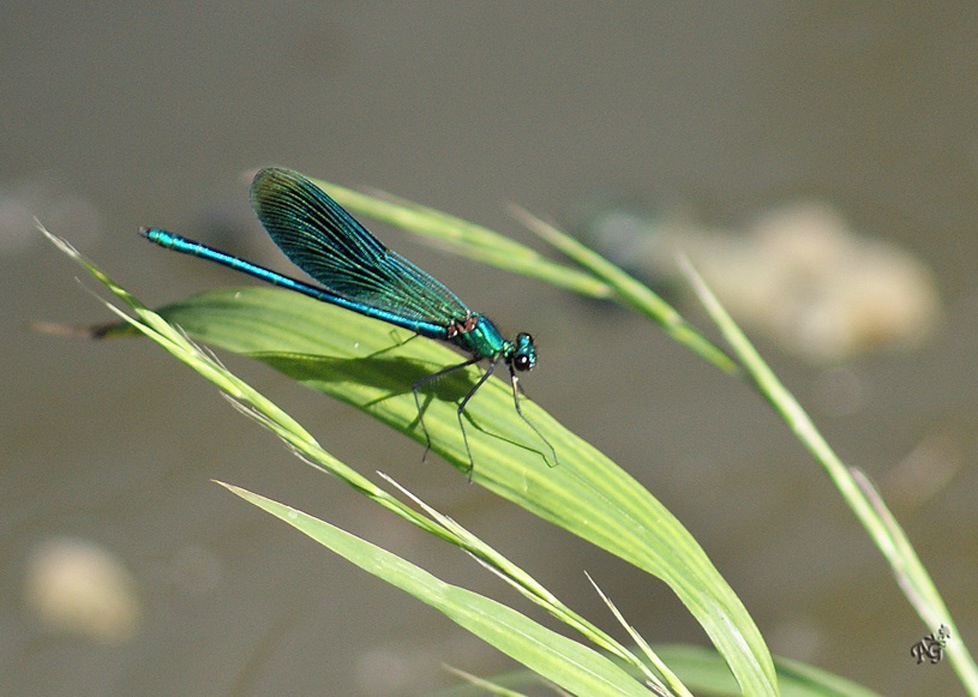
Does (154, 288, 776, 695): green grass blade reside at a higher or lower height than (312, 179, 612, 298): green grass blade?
lower

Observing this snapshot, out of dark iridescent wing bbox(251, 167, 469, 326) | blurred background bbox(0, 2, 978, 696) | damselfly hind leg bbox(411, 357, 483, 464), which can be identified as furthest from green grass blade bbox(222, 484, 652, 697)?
blurred background bbox(0, 2, 978, 696)

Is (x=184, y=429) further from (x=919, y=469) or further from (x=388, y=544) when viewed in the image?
(x=919, y=469)

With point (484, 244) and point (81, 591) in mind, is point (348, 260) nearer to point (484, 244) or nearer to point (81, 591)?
point (484, 244)

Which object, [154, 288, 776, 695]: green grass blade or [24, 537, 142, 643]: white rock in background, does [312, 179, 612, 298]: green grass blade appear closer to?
[154, 288, 776, 695]: green grass blade

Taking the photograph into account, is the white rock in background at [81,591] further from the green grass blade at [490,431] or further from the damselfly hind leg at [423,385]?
the damselfly hind leg at [423,385]

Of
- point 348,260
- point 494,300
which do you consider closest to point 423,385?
point 348,260

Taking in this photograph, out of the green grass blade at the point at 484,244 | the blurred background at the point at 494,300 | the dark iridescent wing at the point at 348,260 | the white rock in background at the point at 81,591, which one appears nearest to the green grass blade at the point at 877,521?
the green grass blade at the point at 484,244

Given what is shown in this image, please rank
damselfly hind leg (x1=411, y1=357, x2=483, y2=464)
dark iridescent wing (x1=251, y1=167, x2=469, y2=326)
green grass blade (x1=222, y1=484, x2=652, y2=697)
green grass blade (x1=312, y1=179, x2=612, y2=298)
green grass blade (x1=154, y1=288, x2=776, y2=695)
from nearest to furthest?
green grass blade (x1=222, y1=484, x2=652, y2=697)
green grass blade (x1=154, y1=288, x2=776, y2=695)
damselfly hind leg (x1=411, y1=357, x2=483, y2=464)
green grass blade (x1=312, y1=179, x2=612, y2=298)
dark iridescent wing (x1=251, y1=167, x2=469, y2=326)
